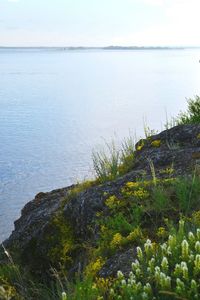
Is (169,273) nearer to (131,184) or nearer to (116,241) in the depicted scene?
(116,241)

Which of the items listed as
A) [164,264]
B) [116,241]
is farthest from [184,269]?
[116,241]

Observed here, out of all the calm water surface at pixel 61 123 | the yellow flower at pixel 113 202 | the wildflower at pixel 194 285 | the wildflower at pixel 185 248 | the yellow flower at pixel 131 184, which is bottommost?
the wildflower at pixel 194 285

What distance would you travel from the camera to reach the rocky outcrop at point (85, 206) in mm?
7504

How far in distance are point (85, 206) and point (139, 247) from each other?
2.62 meters

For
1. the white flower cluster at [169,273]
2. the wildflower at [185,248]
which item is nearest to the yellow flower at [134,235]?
the white flower cluster at [169,273]

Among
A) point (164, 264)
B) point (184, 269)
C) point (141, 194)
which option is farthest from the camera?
point (141, 194)

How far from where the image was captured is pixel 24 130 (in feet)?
88.8

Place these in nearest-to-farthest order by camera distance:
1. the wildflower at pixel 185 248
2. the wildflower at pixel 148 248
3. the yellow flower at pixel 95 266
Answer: the wildflower at pixel 185 248, the wildflower at pixel 148 248, the yellow flower at pixel 95 266

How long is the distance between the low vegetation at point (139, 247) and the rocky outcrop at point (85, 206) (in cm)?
12

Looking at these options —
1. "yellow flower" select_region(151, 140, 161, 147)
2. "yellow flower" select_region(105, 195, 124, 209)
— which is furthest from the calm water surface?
"yellow flower" select_region(105, 195, 124, 209)

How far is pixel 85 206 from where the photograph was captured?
25.0 ft

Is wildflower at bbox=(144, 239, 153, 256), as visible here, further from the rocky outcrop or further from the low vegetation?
the rocky outcrop

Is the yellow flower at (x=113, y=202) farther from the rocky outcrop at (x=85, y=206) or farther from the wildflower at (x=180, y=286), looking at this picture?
the wildflower at (x=180, y=286)

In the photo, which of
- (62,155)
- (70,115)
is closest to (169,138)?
(62,155)
